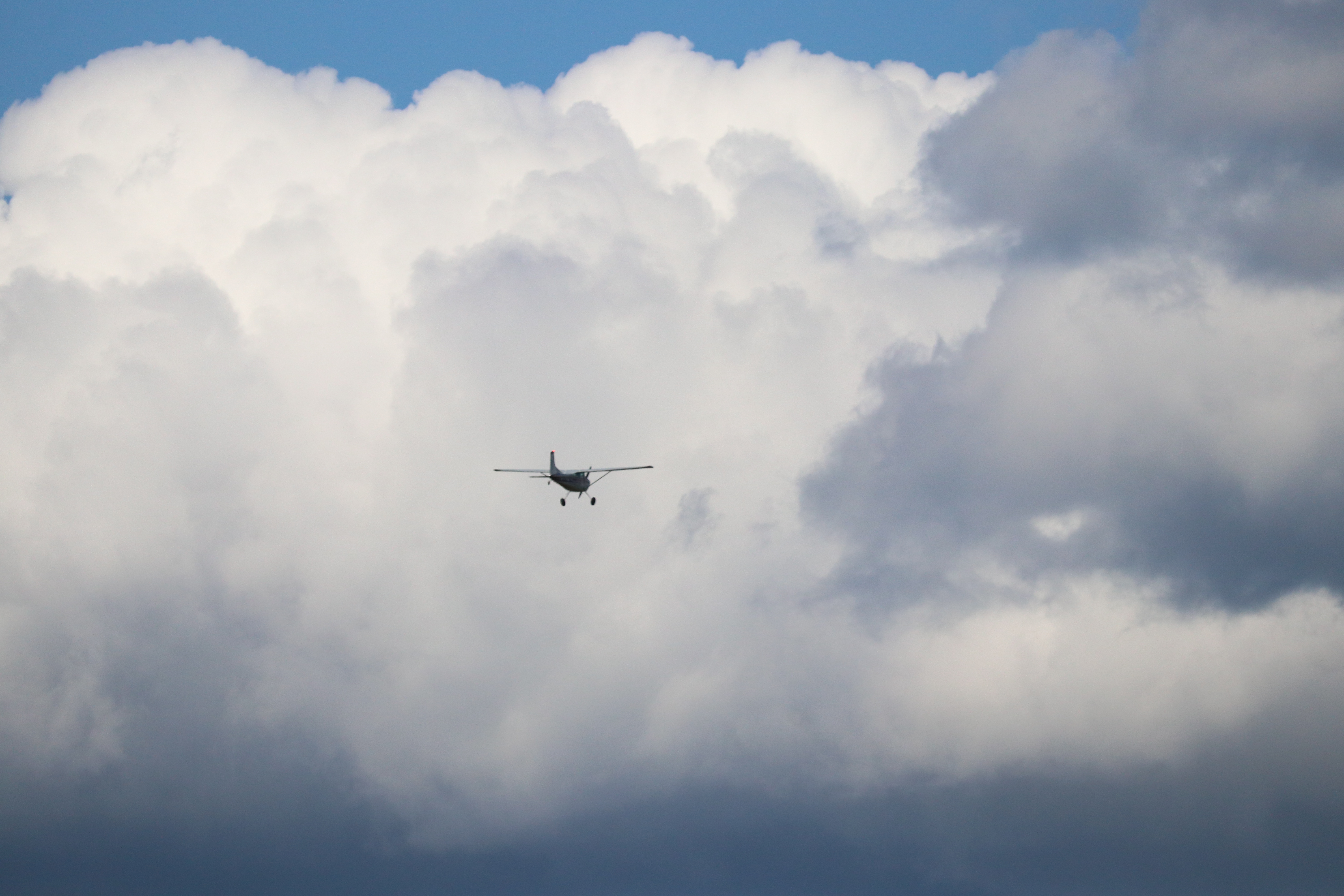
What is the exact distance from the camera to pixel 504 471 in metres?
108

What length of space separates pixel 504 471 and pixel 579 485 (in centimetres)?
2610

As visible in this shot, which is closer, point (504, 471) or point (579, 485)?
point (504, 471)

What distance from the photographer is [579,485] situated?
133 metres
